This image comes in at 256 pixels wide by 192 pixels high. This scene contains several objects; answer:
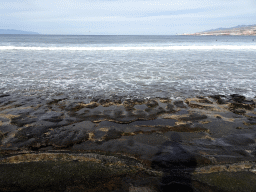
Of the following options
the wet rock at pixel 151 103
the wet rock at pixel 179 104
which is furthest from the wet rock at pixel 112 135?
the wet rock at pixel 179 104

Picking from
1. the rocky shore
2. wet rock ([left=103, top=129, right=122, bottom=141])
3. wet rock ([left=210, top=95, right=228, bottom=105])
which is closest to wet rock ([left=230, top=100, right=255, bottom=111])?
the rocky shore

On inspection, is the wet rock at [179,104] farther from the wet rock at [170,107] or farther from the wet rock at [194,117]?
the wet rock at [194,117]

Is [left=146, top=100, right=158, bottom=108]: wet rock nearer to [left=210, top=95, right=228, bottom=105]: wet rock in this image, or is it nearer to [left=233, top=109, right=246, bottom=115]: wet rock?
[left=210, top=95, right=228, bottom=105]: wet rock

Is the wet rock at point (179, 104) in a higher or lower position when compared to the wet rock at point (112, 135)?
higher

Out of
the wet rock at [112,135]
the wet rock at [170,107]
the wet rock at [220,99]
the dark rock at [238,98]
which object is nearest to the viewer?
the wet rock at [112,135]

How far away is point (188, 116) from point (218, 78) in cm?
662

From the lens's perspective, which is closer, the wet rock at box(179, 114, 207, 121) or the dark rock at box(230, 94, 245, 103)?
the wet rock at box(179, 114, 207, 121)

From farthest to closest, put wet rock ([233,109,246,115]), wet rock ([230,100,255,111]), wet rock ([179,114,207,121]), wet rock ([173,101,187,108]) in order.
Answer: wet rock ([173,101,187,108])
wet rock ([230,100,255,111])
wet rock ([233,109,246,115])
wet rock ([179,114,207,121])

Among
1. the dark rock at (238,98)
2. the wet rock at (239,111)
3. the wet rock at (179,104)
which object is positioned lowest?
the wet rock at (239,111)

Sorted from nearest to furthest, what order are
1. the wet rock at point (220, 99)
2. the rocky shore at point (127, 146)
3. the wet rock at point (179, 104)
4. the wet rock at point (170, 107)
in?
the rocky shore at point (127, 146) < the wet rock at point (170, 107) < the wet rock at point (179, 104) < the wet rock at point (220, 99)

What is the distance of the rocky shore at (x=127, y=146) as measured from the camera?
112 inches

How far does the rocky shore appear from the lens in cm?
284

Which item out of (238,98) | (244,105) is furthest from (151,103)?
(238,98)

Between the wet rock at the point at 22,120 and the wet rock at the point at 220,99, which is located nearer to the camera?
the wet rock at the point at 22,120
